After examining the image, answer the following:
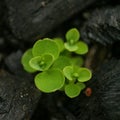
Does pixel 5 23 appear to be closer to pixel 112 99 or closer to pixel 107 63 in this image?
pixel 107 63

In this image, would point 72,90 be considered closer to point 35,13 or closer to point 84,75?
point 84,75

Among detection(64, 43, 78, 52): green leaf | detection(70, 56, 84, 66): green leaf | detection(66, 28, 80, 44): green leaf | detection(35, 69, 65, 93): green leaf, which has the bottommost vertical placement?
detection(70, 56, 84, 66): green leaf

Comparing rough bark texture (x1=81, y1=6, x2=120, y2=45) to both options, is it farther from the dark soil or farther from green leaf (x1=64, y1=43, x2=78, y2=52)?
green leaf (x1=64, y1=43, x2=78, y2=52)

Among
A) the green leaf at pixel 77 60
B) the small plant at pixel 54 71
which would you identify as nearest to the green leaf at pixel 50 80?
the small plant at pixel 54 71

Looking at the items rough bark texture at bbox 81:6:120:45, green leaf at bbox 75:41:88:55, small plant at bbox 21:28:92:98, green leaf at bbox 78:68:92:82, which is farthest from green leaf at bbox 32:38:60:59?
rough bark texture at bbox 81:6:120:45

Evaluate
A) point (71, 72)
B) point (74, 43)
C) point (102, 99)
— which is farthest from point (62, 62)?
point (102, 99)
